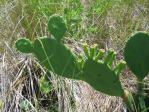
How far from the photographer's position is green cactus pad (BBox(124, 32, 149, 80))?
1.55 meters

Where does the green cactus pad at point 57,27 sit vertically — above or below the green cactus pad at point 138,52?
above

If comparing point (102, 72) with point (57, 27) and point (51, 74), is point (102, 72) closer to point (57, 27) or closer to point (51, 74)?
point (57, 27)

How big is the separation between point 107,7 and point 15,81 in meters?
0.81

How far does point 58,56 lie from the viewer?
1519 mm

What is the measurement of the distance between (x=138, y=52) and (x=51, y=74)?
0.58 metres

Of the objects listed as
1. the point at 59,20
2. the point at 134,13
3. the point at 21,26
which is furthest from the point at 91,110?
the point at 134,13

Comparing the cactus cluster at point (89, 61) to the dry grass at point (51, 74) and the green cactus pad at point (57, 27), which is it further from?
the dry grass at point (51, 74)

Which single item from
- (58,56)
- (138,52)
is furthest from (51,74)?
(138,52)

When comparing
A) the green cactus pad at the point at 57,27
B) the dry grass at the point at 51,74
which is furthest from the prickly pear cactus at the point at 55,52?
the dry grass at the point at 51,74

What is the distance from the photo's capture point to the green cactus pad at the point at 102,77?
4.65ft

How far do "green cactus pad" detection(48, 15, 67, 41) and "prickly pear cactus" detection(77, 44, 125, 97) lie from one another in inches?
5.1

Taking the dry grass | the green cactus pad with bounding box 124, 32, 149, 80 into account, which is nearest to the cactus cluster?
the green cactus pad with bounding box 124, 32, 149, 80

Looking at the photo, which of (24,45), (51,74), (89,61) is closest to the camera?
(89,61)

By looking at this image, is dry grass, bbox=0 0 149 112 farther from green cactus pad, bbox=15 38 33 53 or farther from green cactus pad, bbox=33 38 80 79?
green cactus pad, bbox=15 38 33 53
